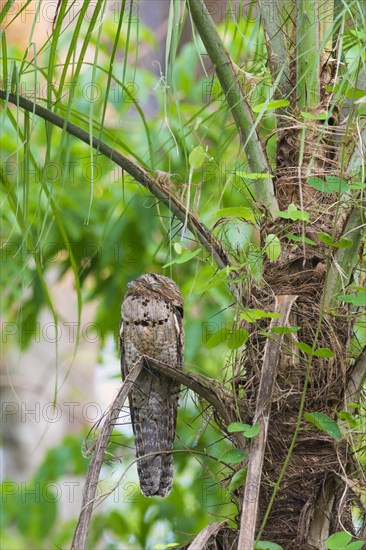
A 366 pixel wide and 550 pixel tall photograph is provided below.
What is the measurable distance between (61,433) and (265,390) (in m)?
8.83

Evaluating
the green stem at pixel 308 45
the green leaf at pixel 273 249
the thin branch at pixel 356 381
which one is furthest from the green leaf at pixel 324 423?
the green stem at pixel 308 45

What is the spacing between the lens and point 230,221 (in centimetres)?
234

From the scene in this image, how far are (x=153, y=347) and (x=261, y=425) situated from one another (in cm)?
199

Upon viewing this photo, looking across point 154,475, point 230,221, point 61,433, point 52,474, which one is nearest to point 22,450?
point 61,433

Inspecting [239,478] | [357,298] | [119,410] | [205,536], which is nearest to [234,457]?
[239,478]

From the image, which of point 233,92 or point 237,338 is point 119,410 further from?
point 233,92

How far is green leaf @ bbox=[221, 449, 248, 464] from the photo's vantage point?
204 centimetres

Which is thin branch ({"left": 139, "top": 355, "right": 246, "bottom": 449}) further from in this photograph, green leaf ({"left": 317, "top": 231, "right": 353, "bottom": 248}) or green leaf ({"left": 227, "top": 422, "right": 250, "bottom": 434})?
green leaf ({"left": 317, "top": 231, "right": 353, "bottom": 248})

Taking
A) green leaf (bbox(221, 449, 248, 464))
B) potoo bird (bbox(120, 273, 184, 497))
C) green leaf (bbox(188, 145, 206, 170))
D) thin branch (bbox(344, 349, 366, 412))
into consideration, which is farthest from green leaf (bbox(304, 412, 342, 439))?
potoo bird (bbox(120, 273, 184, 497))

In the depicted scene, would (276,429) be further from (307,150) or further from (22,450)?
(22,450)

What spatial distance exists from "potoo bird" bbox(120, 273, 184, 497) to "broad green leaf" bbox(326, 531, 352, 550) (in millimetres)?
1956

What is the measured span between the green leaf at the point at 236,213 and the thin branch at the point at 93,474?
0.50 m

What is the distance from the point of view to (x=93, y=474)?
186 cm

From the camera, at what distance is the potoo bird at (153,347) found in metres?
3.88
